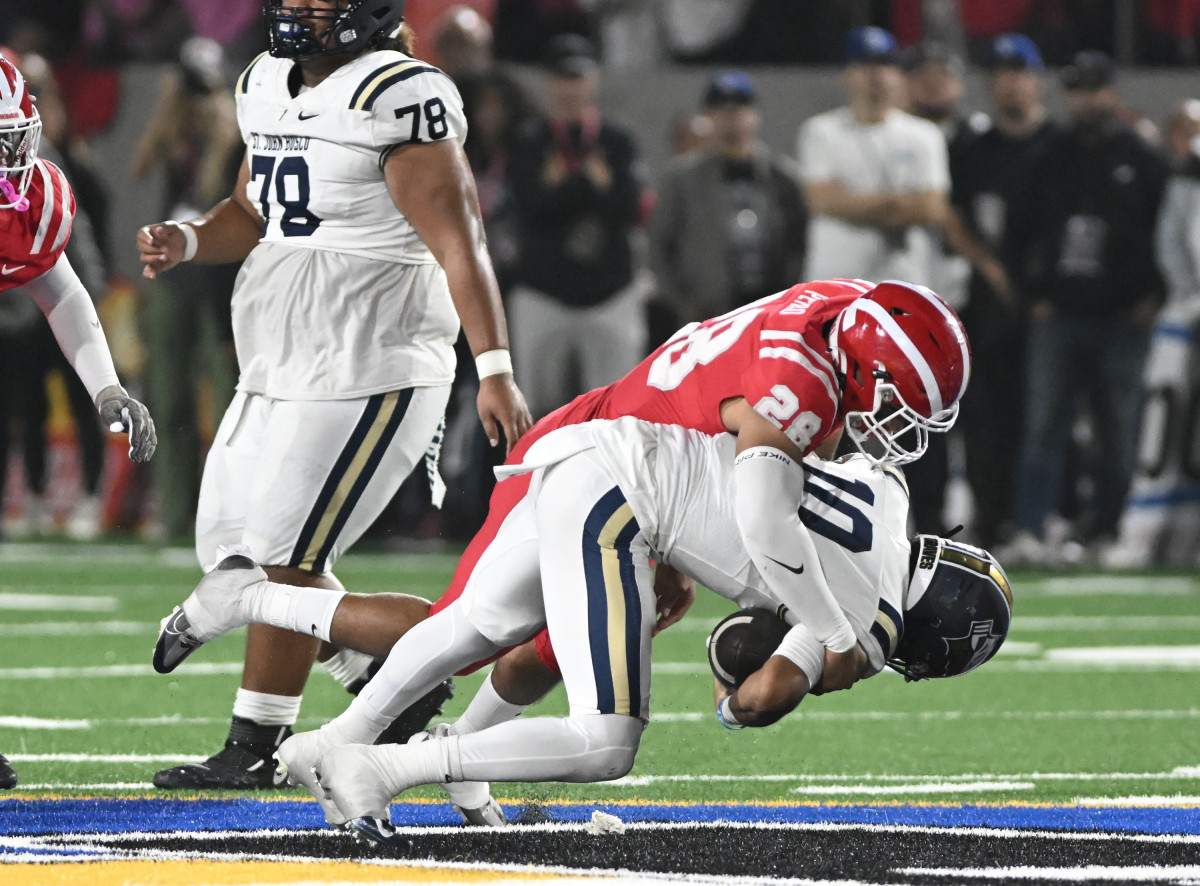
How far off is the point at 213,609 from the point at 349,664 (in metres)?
0.62

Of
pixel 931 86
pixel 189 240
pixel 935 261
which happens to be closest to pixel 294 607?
pixel 189 240

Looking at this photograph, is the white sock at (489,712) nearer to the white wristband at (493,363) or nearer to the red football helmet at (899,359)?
the white wristband at (493,363)

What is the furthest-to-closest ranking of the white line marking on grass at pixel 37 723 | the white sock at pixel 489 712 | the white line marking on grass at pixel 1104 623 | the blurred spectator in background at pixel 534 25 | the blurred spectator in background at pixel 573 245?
the blurred spectator in background at pixel 534 25 → the blurred spectator in background at pixel 573 245 → the white line marking on grass at pixel 1104 623 → the white line marking on grass at pixel 37 723 → the white sock at pixel 489 712

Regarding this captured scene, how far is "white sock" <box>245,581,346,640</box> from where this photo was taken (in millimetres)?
4422

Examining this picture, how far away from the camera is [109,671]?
662 centimetres

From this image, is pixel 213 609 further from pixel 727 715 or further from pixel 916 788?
pixel 916 788

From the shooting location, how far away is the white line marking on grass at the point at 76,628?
7.50 m

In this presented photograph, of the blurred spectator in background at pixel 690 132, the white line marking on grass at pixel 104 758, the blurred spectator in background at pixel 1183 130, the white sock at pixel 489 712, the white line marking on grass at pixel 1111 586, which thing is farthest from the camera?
the blurred spectator in background at pixel 690 132

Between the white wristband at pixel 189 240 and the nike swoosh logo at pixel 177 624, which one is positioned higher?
the white wristband at pixel 189 240

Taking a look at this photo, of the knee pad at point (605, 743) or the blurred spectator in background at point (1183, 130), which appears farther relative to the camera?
the blurred spectator in background at point (1183, 130)

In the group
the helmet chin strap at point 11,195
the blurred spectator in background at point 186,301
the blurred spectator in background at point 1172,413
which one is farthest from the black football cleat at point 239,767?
the blurred spectator in background at point 1172,413

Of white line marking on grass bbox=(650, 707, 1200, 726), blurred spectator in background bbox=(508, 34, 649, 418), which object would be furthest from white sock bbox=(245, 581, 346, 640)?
blurred spectator in background bbox=(508, 34, 649, 418)

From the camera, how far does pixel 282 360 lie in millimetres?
4859

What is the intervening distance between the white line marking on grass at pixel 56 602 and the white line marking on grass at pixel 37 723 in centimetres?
251
